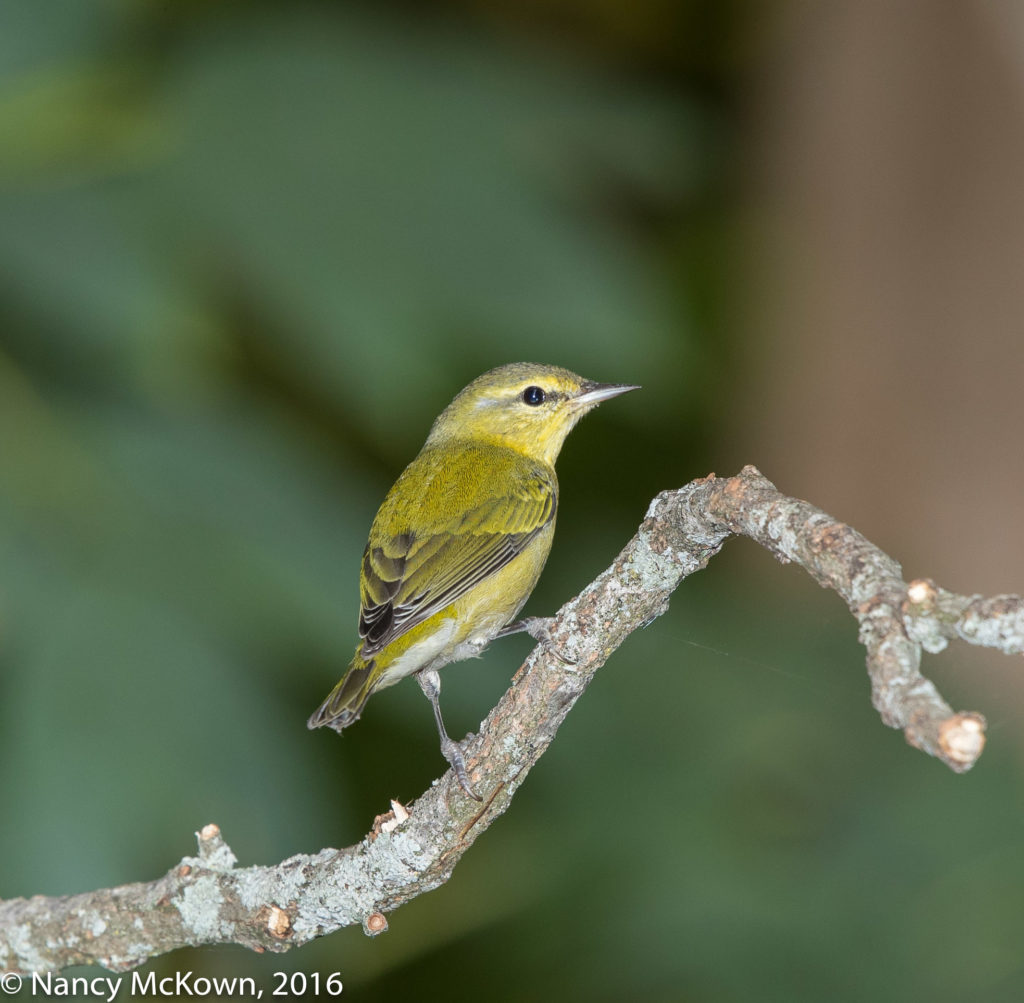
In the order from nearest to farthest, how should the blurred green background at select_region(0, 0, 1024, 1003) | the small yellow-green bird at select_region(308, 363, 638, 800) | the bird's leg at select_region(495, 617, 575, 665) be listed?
the bird's leg at select_region(495, 617, 575, 665)
the blurred green background at select_region(0, 0, 1024, 1003)
the small yellow-green bird at select_region(308, 363, 638, 800)

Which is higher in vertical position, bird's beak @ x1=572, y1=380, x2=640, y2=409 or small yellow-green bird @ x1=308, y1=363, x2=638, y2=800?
bird's beak @ x1=572, y1=380, x2=640, y2=409

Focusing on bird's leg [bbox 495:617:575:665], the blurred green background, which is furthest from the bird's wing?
bird's leg [bbox 495:617:575:665]

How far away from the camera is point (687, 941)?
13.6 feet

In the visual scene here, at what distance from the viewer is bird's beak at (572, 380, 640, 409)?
13.8 ft

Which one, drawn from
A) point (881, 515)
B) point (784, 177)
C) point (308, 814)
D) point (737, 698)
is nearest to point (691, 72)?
point (784, 177)

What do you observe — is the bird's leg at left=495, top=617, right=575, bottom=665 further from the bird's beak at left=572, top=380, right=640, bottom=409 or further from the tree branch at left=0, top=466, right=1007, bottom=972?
the bird's beak at left=572, top=380, right=640, bottom=409

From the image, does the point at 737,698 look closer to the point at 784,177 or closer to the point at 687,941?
the point at 687,941

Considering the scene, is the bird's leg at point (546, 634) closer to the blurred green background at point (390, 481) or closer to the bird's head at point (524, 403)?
the blurred green background at point (390, 481)

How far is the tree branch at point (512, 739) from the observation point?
5.67ft

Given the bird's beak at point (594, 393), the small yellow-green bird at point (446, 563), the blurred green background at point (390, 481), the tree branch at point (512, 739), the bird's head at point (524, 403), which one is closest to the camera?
the tree branch at point (512, 739)

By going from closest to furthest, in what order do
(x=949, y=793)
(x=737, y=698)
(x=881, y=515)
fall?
(x=949, y=793), (x=737, y=698), (x=881, y=515)

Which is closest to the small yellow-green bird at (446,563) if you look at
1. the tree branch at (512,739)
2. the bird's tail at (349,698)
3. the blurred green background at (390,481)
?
the bird's tail at (349,698)

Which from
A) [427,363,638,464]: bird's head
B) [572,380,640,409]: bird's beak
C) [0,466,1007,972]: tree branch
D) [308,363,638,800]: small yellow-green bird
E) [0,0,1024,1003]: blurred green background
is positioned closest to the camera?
[0,466,1007,972]: tree branch

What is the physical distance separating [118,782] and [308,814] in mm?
489
